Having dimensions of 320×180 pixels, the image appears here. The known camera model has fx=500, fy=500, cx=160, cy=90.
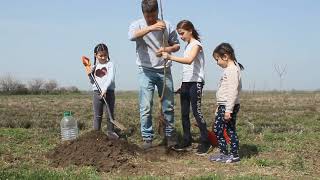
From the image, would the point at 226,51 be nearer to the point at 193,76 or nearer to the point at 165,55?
the point at 193,76

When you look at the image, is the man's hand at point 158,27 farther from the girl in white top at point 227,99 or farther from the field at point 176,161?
the field at point 176,161

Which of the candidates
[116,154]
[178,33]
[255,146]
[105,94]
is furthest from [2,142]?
[255,146]

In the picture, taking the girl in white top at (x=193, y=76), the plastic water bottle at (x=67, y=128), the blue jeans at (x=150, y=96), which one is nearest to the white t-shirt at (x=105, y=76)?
the plastic water bottle at (x=67, y=128)

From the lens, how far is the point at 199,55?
7762 millimetres

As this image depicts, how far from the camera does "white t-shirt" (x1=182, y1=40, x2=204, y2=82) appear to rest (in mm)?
7699

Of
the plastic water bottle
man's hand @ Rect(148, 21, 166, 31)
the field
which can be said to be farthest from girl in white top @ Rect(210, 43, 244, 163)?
the plastic water bottle

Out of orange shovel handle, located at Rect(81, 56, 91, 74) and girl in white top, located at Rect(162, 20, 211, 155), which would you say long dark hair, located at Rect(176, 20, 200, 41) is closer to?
girl in white top, located at Rect(162, 20, 211, 155)

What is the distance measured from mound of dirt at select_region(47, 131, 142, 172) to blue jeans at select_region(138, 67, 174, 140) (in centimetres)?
62

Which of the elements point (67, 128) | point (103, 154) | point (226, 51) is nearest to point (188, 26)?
point (226, 51)

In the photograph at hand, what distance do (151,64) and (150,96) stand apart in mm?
503

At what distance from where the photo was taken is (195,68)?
775cm

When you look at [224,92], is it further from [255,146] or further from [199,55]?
[255,146]

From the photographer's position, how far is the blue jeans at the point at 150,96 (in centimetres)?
784

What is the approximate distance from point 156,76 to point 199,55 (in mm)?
749
